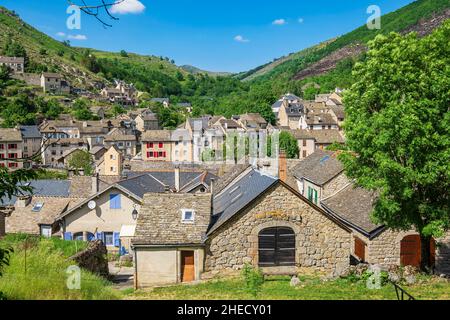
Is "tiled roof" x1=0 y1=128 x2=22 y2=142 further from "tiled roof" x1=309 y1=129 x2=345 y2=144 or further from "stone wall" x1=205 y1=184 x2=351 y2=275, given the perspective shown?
"stone wall" x1=205 y1=184 x2=351 y2=275

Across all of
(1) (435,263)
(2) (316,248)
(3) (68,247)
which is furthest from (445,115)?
(3) (68,247)

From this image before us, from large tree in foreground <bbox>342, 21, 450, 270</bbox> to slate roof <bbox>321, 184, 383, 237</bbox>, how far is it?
4527 mm

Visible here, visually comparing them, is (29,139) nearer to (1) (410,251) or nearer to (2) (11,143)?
(2) (11,143)

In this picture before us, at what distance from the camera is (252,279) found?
1658cm

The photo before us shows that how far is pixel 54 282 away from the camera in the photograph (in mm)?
10375

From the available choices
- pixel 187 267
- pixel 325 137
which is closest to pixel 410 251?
pixel 187 267

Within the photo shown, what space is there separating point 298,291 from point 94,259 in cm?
1076

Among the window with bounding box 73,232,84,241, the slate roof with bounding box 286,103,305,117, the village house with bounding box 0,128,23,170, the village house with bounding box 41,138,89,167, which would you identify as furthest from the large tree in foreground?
the slate roof with bounding box 286,103,305,117

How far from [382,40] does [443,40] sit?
7.11 feet

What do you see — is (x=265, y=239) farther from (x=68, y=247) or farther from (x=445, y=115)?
(x=68, y=247)

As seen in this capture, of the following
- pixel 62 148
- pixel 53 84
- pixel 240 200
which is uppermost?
pixel 53 84

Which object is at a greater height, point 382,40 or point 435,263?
point 382,40

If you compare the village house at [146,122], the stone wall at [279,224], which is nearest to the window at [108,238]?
the stone wall at [279,224]

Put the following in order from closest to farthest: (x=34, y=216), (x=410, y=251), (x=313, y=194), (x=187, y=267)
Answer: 1. (x=187, y=267)
2. (x=410, y=251)
3. (x=313, y=194)
4. (x=34, y=216)
